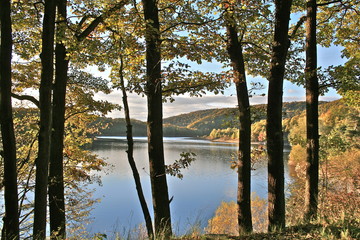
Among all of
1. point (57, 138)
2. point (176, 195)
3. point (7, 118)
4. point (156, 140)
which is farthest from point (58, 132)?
point (176, 195)

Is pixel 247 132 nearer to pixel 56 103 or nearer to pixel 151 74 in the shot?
pixel 151 74

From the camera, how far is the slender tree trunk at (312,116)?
5227 millimetres

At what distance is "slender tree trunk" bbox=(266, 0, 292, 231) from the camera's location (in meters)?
4.15

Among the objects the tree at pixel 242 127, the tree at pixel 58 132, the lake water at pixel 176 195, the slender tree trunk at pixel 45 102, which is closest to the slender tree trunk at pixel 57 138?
the tree at pixel 58 132

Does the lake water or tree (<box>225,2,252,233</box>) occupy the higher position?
tree (<box>225,2,252,233</box>)

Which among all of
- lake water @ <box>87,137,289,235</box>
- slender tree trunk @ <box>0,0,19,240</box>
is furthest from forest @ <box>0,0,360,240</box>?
lake water @ <box>87,137,289,235</box>

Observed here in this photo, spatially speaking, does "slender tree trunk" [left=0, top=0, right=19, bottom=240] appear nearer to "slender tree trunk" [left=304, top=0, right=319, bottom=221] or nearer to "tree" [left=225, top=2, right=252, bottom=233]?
"tree" [left=225, top=2, right=252, bottom=233]

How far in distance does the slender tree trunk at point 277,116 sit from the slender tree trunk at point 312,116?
116 cm

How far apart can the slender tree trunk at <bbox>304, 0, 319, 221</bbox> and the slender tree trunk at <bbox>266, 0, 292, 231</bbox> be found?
45.7 inches

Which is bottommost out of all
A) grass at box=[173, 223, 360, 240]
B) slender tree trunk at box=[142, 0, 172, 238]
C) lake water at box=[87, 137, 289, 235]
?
lake water at box=[87, 137, 289, 235]

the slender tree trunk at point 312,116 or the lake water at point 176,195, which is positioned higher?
the slender tree trunk at point 312,116

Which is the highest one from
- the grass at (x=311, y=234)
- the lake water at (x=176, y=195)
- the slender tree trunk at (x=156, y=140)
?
the slender tree trunk at (x=156, y=140)

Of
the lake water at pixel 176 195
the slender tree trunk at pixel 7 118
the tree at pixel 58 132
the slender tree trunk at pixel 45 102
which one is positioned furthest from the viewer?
the lake water at pixel 176 195

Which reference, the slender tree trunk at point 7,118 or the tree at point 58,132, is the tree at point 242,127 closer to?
the tree at point 58,132
